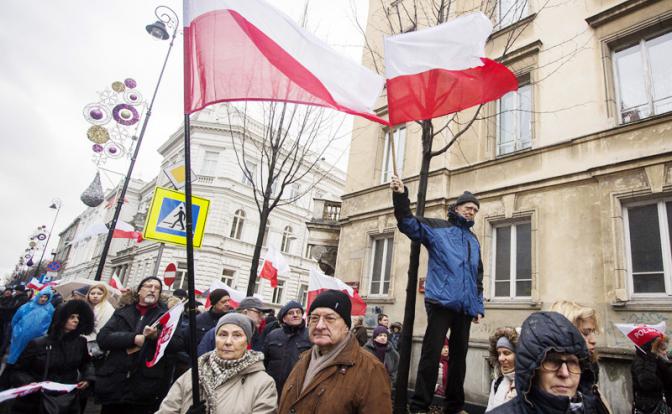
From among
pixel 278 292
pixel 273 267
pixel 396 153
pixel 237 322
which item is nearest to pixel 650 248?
pixel 396 153

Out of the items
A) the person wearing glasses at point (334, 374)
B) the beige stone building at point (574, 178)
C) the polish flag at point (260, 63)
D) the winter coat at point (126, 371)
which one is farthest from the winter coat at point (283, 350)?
the beige stone building at point (574, 178)

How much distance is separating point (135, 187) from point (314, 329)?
52977 millimetres

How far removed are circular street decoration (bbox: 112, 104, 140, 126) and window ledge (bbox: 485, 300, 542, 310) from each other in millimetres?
13184

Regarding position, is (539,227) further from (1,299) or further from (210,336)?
(1,299)

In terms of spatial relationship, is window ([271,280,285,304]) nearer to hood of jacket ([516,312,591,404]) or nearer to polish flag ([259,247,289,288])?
polish flag ([259,247,289,288])

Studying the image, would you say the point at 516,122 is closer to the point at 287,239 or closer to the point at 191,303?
the point at 191,303

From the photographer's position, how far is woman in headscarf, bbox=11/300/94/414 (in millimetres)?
3832

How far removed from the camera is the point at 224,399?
2.70 meters

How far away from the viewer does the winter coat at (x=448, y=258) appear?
395cm

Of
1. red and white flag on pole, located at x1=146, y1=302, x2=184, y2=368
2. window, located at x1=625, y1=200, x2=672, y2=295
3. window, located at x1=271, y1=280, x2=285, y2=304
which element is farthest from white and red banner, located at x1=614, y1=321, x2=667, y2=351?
window, located at x1=271, y1=280, x2=285, y2=304

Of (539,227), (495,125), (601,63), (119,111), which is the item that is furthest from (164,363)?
(119,111)

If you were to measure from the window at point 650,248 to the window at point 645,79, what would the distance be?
208cm

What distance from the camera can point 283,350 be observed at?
491 centimetres

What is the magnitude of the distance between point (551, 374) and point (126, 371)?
377 cm
